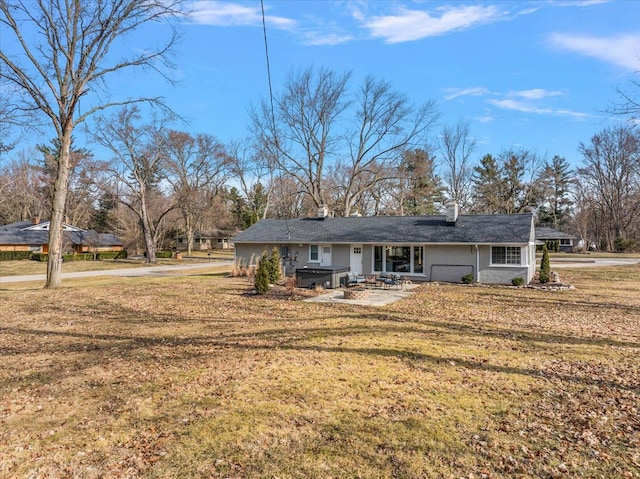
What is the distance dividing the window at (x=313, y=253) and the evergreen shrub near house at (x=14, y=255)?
104ft

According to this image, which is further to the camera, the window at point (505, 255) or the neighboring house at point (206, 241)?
the neighboring house at point (206, 241)

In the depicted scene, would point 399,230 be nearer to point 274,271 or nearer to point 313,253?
point 313,253

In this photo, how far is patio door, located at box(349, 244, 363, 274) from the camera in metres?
22.3

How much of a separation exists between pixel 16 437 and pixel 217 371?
275cm

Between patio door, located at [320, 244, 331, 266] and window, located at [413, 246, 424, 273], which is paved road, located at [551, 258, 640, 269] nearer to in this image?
window, located at [413, 246, 424, 273]

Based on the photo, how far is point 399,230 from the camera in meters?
22.3

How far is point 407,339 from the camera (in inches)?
341

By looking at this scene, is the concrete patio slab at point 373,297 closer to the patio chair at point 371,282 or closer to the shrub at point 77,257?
the patio chair at point 371,282

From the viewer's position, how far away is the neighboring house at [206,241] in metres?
62.6

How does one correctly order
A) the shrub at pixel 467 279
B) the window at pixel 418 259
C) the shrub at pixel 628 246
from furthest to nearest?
the shrub at pixel 628 246
the window at pixel 418 259
the shrub at pixel 467 279

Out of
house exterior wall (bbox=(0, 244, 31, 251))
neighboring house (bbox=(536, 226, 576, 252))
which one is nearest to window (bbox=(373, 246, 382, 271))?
neighboring house (bbox=(536, 226, 576, 252))

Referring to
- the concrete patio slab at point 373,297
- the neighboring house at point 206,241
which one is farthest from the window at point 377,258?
the neighboring house at point 206,241

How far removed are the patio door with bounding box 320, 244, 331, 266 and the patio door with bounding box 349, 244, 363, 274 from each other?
139cm

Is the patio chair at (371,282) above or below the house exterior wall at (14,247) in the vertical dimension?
below
